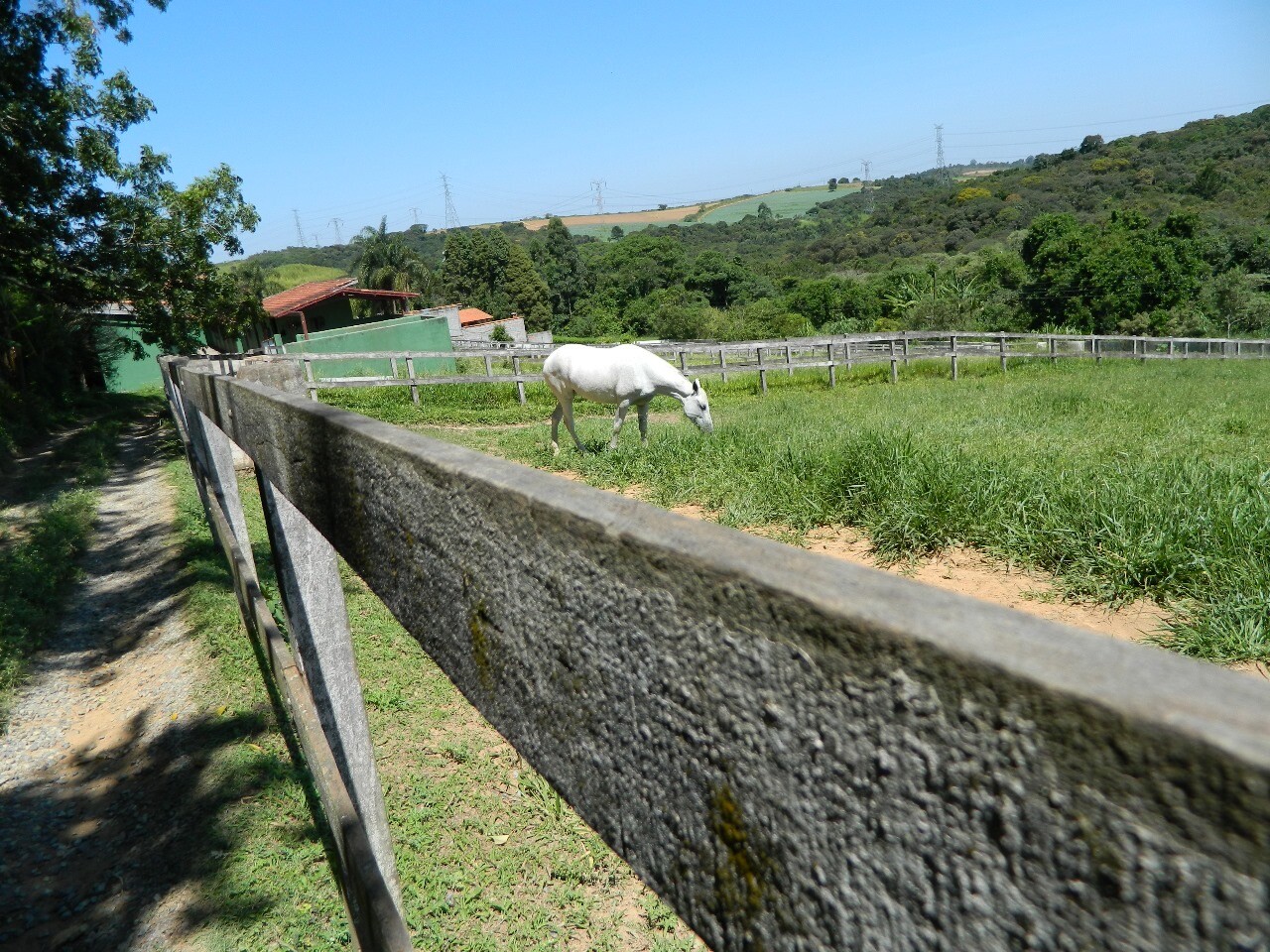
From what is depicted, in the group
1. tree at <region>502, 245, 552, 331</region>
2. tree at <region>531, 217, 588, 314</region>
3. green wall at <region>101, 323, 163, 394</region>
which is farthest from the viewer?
tree at <region>531, 217, 588, 314</region>

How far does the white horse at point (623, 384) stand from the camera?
1058cm

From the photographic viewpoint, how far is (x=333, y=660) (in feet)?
7.42

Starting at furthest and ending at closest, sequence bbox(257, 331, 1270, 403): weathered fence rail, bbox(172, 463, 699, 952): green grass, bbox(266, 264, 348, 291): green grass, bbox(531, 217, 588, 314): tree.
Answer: bbox(266, 264, 348, 291): green grass, bbox(531, 217, 588, 314): tree, bbox(257, 331, 1270, 403): weathered fence rail, bbox(172, 463, 699, 952): green grass

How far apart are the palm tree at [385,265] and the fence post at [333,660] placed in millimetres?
61504

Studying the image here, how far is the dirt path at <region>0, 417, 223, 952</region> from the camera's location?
10.7ft

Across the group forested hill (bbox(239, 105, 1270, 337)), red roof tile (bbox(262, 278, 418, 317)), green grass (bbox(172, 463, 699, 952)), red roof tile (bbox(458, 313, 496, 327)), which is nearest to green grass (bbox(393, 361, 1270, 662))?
green grass (bbox(172, 463, 699, 952))

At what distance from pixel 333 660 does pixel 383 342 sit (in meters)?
25.9

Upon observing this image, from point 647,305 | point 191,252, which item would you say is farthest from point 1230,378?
point 647,305

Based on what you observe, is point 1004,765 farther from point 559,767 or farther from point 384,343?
point 384,343

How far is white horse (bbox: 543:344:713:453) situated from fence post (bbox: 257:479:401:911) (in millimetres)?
7988

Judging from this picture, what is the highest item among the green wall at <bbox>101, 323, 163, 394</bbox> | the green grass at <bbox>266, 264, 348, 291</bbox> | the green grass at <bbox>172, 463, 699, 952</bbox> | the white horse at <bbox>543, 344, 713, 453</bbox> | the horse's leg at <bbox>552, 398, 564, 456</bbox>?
the green grass at <bbox>266, 264, 348, 291</bbox>

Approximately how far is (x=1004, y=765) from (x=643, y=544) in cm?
31

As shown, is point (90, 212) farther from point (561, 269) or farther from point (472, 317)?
point (561, 269)

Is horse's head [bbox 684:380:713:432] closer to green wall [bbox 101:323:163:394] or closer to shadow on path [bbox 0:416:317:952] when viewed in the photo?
shadow on path [bbox 0:416:317:952]
